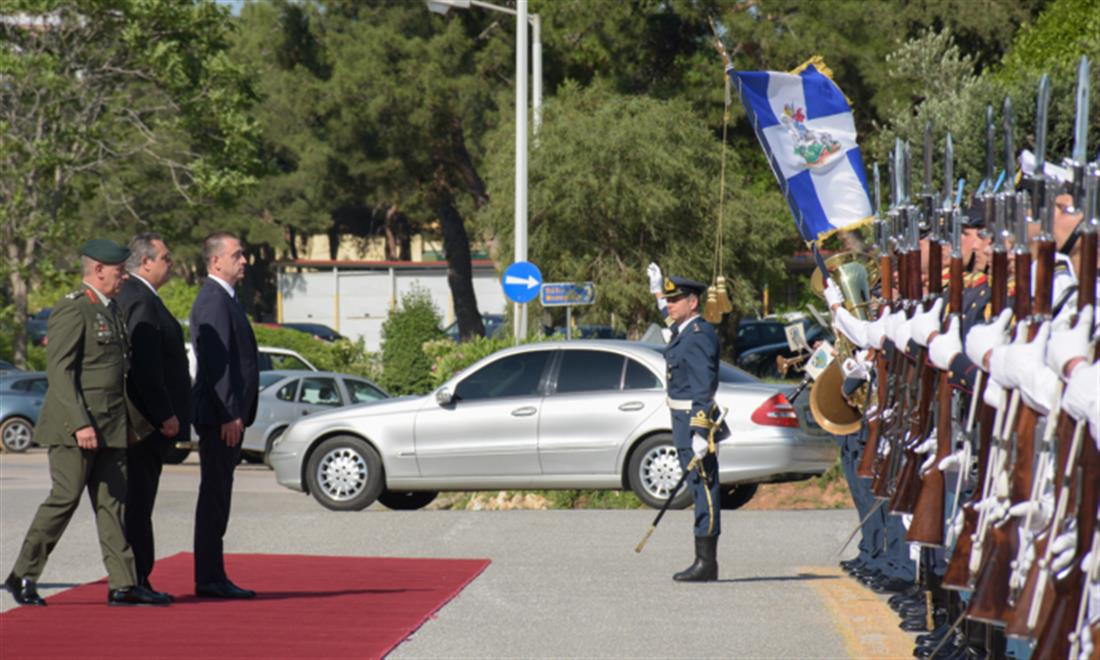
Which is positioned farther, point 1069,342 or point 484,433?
point 484,433

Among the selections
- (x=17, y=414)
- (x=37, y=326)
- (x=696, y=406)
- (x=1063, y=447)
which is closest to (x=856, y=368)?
(x=696, y=406)

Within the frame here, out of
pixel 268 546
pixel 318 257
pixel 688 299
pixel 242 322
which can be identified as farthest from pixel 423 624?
pixel 318 257

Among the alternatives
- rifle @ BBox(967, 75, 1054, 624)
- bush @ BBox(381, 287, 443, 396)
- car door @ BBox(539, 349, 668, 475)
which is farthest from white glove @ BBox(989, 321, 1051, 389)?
bush @ BBox(381, 287, 443, 396)

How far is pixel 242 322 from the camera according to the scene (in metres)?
9.79

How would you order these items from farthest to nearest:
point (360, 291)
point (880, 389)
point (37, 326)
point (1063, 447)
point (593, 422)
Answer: point (360, 291), point (37, 326), point (593, 422), point (880, 389), point (1063, 447)

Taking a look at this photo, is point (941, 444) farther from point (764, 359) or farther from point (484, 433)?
point (764, 359)

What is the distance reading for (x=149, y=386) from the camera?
943 cm

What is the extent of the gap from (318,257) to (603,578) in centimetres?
8357

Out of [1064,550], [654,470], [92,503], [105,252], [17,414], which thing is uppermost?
[105,252]

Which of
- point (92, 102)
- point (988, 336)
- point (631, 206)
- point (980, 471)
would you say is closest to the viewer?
point (988, 336)

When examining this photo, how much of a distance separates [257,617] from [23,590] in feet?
4.17

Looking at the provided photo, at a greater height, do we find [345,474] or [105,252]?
[105,252]

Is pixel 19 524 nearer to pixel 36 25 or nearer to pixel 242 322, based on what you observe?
pixel 242 322

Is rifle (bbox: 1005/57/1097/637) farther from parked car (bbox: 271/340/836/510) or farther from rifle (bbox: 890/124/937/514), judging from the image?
parked car (bbox: 271/340/836/510)
